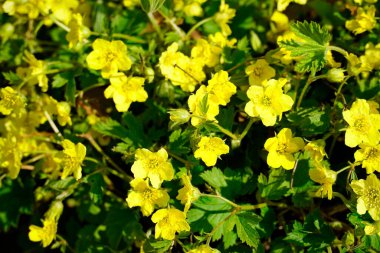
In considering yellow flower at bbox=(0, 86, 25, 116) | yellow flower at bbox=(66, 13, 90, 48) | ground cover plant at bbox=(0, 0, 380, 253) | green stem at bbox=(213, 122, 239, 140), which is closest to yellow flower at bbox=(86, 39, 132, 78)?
ground cover plant at bbox=(0, 0, 380, 253)

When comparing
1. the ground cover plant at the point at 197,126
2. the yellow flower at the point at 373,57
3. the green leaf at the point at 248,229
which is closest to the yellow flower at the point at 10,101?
the ground cover plant at the point at 197,126

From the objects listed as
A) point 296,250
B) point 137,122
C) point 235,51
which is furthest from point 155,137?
point 296,250

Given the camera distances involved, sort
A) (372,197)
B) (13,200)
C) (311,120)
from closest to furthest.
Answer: (372,197) → (311,120) → (13,200)

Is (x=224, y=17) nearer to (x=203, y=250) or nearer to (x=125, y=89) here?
(x=125, y=89)

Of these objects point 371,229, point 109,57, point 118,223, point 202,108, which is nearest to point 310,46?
point 202,108

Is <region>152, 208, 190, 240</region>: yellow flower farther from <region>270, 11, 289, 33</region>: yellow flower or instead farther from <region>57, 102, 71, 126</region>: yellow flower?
<region>270, 11, 289, 33</region>: yellow flower

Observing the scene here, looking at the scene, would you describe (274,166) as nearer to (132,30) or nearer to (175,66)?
(175,66)
